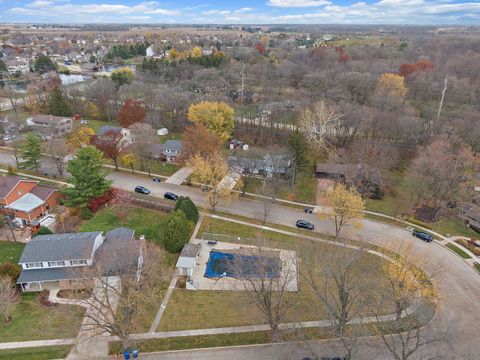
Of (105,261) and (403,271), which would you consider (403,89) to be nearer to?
(403,271)

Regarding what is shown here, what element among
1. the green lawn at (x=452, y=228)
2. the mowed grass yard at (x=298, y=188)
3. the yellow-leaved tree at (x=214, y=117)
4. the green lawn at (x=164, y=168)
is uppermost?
the yellow-leaved tree at (x=214, y=117)

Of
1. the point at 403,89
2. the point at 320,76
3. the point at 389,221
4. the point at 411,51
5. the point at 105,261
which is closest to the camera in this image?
the point at 105,261

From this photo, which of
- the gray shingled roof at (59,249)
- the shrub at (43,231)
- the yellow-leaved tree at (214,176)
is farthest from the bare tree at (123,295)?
the yellow-leaved tree at (214,176)

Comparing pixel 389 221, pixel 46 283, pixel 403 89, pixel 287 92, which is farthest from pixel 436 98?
pixel 46 283

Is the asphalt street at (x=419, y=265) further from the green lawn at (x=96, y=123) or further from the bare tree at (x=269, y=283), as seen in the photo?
the green lawn at (x=96, y=123)

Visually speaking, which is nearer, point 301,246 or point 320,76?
point 301,246

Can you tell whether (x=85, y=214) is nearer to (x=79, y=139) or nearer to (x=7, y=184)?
(x=7, y=184)

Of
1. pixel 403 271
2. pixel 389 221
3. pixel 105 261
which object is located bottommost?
pixel 389 221
